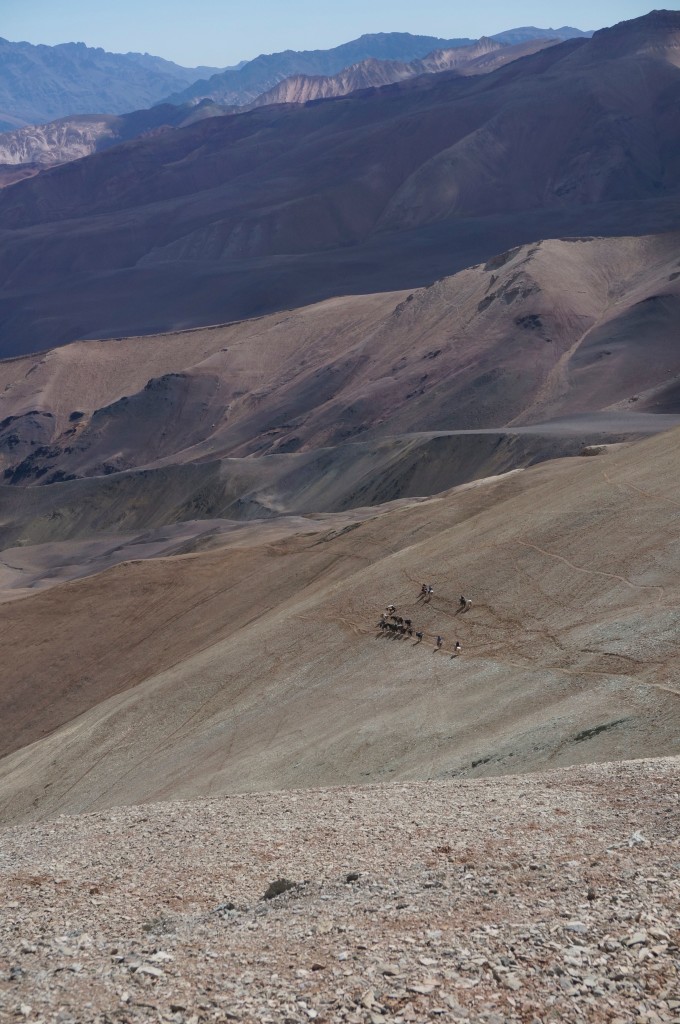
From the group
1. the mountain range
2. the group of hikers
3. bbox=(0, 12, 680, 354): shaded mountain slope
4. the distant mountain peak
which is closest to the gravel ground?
the mountain range

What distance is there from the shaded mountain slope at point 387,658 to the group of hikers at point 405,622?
276 mm

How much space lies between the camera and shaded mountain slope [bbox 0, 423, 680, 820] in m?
22.7

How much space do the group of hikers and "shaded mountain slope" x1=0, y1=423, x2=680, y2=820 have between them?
28 cm

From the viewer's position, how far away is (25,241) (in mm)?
191375

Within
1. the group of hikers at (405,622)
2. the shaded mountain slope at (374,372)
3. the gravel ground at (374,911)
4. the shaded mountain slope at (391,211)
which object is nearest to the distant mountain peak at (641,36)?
the shaded mountain slope at (391,211)

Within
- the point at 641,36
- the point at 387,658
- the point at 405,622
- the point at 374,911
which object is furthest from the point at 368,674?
the point at 641,36

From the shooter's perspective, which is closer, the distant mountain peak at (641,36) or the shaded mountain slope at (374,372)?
the shaded mountain slope at (374,372)

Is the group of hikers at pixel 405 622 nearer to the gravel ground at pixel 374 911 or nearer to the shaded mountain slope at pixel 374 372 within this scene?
the gravel ground at pixel 374 911

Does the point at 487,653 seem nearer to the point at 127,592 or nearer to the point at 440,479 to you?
the point at 127,592

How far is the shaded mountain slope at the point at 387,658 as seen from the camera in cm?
2269

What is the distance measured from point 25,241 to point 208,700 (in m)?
174

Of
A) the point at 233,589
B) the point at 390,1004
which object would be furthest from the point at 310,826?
the point at 233,589

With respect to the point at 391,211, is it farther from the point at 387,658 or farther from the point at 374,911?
the point at 374,911

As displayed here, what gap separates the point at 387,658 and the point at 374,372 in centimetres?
7410
